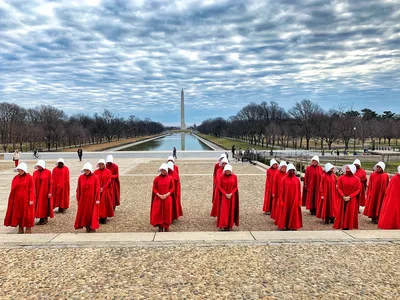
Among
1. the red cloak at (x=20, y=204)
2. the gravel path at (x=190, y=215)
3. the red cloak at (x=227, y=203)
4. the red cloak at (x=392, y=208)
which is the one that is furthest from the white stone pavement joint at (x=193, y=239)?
the gravel path at (x=190, y=215)

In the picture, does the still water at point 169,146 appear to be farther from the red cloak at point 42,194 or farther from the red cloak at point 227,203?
the red cloak at point 227,203

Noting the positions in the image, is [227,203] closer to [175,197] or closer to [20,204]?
[175,197]

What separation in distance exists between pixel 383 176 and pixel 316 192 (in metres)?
1.83

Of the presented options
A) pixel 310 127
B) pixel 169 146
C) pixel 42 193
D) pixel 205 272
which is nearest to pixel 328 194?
pixel 205 272

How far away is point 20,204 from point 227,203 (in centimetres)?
474

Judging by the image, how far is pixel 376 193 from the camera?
31.2 feet

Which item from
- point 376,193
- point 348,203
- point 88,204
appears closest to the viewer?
point 88,204

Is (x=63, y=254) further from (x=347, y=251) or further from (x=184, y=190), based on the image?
(x=184, y=190)

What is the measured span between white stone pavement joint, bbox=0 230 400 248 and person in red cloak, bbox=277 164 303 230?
94 cm

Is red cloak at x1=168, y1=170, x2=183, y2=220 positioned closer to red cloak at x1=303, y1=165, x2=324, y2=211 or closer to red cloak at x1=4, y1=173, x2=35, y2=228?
red cloak at x1=4, y1=173, x2=35, y2=228

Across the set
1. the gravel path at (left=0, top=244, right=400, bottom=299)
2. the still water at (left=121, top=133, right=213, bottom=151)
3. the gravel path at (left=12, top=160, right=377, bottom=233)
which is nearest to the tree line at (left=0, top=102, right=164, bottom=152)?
the still water at (left=121, top=133, right=213, bottom=151)

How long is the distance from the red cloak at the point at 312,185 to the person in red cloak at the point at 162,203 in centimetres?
447

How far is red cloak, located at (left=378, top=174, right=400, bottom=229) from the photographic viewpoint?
8406mm

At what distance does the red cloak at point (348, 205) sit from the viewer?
8328 millimetres
